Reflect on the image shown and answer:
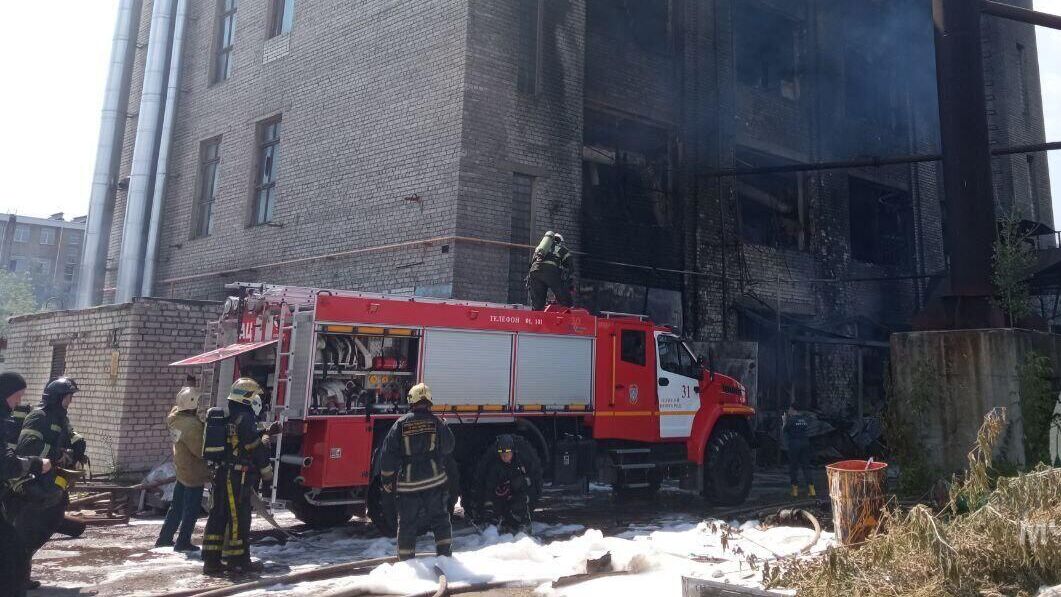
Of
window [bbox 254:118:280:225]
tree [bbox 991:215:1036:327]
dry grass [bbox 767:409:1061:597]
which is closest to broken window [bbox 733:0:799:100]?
tree [bbox 991:215:1036:327]

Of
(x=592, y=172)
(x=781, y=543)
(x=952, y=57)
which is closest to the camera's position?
(x=781, y=543)

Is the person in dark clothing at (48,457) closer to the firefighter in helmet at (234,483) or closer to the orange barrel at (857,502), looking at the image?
the firefighter in helmet at (234,483)

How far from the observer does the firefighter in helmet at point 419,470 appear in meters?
6.27

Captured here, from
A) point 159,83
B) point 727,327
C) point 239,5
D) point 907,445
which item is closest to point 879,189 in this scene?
point 727,327

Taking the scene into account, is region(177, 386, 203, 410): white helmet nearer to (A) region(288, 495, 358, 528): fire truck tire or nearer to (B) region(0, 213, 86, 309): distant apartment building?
(A) region(288, 495, 358, 528): fire truck tire

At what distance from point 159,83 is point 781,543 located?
17772 mm

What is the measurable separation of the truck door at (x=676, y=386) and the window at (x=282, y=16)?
1155 centimetres

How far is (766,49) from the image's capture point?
1820 cm

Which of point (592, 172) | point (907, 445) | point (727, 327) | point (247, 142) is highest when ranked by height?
point (247, 142)

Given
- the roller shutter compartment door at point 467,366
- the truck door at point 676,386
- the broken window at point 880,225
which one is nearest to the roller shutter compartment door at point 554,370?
the roller shutter compartment door at point 467,366

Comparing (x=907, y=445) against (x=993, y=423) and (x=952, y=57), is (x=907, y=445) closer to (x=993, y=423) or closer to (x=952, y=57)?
(x=993, y=423)

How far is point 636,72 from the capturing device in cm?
1495

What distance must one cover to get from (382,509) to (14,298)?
44.2 m

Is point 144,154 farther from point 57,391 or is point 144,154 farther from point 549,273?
point 57,391
